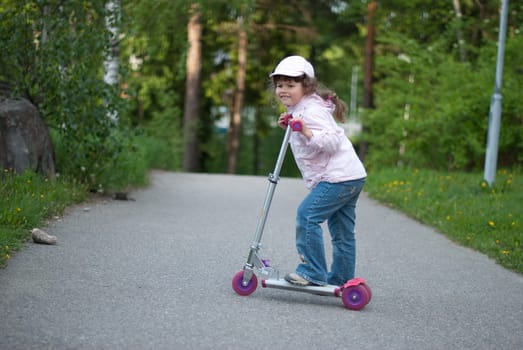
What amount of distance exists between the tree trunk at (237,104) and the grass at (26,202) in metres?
21.1

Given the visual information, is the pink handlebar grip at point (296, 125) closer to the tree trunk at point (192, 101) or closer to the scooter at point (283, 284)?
the scooter at point (283, 284)

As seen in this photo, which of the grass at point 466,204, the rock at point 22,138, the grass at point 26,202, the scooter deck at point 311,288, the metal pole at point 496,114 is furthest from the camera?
the metal pole at point 496,114

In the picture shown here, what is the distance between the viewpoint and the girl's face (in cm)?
541

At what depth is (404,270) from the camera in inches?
276

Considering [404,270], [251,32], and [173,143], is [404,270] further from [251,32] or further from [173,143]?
[251,32]

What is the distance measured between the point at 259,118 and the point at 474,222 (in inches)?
1153

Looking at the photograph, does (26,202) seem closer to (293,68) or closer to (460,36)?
(293,68)

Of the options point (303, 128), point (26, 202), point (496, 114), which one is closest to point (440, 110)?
point (496, 114)

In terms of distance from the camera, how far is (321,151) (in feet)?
17.6

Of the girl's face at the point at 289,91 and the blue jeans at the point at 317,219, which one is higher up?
the girl's face at the point at 289,91

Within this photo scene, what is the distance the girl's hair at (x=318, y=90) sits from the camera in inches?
213

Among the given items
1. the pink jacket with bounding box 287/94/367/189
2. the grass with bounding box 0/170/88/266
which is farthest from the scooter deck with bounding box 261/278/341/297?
the grass with bounding box 0/170/88/266

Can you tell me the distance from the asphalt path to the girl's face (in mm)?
1394

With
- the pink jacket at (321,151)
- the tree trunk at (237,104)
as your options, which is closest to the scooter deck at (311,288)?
the pink jacket at (321,151)
